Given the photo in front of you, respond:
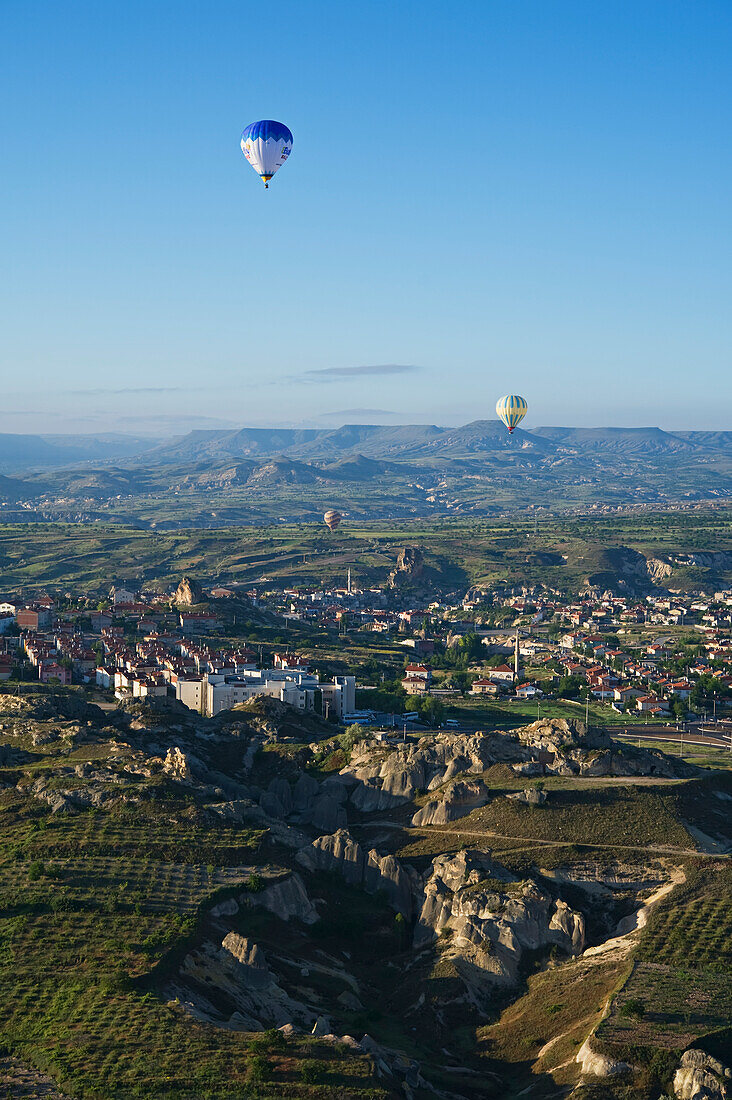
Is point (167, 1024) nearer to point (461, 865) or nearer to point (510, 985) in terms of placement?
point (510, 985)

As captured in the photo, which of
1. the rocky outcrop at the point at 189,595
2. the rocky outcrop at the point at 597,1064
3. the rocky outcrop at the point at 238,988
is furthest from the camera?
the rocky outcrop at the point at 189,595

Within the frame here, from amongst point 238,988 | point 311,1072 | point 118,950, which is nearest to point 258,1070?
point 311,1072

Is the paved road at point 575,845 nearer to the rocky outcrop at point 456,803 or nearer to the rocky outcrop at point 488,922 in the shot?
the rocky outcrop at point 456,803

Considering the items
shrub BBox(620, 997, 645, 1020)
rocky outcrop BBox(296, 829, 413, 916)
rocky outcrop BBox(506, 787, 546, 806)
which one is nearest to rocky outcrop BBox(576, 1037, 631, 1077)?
shrub BBox(620, 997, 645, 1020)

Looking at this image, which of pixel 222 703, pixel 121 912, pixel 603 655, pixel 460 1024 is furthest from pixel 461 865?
pixel 603 655

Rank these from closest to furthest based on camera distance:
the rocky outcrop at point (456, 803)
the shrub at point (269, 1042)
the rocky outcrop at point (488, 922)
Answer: the shrub at point (269, 1042) → the rocky outcrop at point (488, 922) → the rocky outcrop at point (456, 803)

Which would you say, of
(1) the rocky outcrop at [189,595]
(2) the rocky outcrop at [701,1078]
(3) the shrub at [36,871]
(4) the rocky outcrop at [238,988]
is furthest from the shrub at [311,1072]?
(1) the rocky outcrop at [189,595]

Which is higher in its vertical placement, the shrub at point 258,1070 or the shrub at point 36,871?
the shrub at point 258,1070

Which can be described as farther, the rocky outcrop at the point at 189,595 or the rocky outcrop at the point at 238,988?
the rocky outcrop at the point at 189,595
